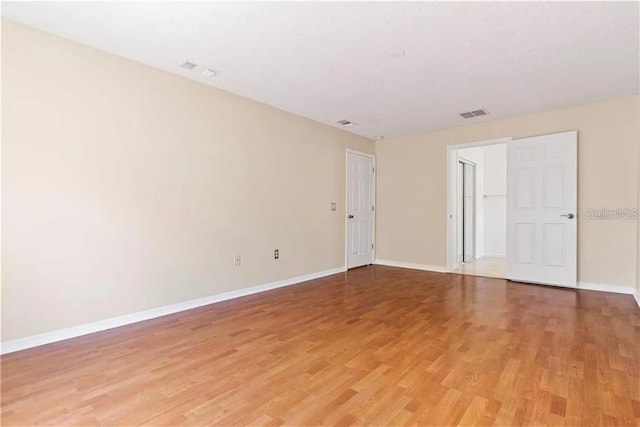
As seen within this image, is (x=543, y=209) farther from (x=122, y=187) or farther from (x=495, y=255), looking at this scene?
(x=122, y=187)

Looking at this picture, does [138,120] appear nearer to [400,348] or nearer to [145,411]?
[145,411]

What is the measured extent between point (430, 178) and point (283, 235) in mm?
2858

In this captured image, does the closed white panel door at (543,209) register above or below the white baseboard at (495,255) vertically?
above

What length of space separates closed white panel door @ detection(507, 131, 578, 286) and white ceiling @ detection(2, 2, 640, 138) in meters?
0.74

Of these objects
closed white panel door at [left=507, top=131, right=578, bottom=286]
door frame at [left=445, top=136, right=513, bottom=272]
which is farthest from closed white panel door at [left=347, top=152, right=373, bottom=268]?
closed white panel door at [left=507, top=131, right=578, bottom=286]

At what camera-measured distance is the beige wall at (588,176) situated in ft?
13.5

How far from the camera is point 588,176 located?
4.36 metres

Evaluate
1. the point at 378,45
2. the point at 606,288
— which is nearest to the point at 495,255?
the point at 606,288

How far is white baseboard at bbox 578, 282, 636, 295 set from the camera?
410cm

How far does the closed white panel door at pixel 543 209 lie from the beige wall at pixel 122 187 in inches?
132

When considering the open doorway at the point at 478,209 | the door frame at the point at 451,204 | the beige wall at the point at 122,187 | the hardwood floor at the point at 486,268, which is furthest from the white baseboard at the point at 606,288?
the beige wall at the point at 122,187

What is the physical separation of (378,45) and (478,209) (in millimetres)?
5352

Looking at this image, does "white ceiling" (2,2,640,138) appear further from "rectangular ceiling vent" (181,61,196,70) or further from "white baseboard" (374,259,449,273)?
"white baseboard" (374,259,449,273)

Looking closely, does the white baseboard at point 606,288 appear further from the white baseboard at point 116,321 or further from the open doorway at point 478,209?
the white baseboard at point 116,321
